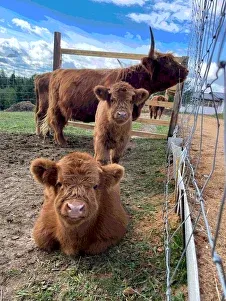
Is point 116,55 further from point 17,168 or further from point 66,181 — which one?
point 66,181

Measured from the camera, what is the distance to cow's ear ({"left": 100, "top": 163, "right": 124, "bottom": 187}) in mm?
2879

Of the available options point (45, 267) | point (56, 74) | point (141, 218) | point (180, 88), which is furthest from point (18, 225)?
point (180, 88)

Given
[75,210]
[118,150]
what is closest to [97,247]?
[75,210]

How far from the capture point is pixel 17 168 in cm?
506

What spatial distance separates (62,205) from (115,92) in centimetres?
258

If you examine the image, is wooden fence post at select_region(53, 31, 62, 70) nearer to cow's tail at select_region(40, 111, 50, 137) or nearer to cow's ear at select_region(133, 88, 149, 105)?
cow's tail at select_region(40, 111, 50, 137)

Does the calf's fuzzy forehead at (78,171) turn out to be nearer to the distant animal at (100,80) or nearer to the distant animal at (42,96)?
the distant animal at (100,80)

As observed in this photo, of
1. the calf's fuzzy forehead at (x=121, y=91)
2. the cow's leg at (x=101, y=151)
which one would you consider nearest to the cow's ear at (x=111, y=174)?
the cow's leg at (x=101, y=151)

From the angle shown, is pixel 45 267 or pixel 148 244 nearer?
pixel 45 267

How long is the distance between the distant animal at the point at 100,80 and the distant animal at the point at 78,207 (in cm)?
336

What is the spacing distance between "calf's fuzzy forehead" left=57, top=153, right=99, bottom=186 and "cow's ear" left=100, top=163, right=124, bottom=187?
0.42 ft

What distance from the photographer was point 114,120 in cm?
462

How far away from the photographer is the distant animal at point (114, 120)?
15.2 ft

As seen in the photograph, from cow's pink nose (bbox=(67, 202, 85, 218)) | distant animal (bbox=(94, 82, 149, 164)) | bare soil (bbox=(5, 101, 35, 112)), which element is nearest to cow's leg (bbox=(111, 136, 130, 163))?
distant animal (bbox=(94, 82, 149, 164))
